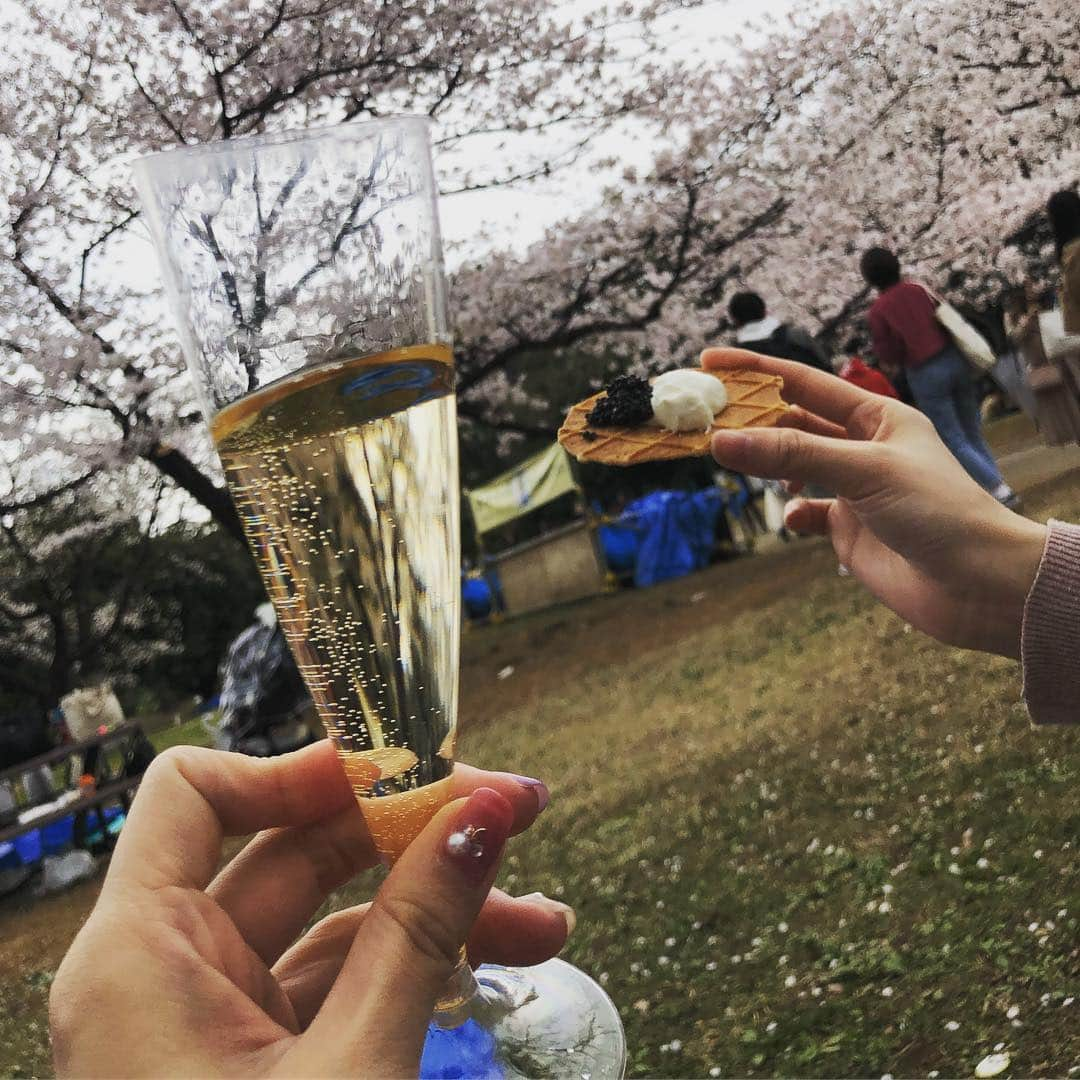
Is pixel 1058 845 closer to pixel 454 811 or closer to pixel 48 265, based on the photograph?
pixel 454 811

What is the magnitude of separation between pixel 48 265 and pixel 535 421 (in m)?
10.2

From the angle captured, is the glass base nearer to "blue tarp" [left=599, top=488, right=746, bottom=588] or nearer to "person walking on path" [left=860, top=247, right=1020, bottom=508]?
"person walking on path" [left=860, top=247, right=1020, bottom=508]

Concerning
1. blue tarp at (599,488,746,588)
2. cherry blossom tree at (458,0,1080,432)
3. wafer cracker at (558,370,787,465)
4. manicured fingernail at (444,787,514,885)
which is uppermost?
cherry blossom tree at (458,0,1080,432)

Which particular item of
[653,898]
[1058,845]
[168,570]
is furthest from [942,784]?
[168,570]

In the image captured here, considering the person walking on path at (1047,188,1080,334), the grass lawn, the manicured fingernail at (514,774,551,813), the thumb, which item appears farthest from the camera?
the person walking on path at (1047,188,1080,334)

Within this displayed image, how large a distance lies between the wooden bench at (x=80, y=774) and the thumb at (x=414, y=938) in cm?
605

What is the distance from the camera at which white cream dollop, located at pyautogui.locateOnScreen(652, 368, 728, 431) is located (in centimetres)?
182

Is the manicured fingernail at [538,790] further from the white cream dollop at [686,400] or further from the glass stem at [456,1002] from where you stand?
the white cream dollop at [686,400]

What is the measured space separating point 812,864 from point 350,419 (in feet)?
8.87

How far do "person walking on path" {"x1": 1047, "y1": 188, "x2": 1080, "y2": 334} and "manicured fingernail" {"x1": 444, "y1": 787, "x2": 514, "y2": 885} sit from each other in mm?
4608

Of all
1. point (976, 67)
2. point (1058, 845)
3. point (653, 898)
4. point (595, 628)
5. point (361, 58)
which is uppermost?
point (361, 58)

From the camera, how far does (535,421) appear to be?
16469mm

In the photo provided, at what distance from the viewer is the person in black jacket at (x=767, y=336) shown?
18.0 ft

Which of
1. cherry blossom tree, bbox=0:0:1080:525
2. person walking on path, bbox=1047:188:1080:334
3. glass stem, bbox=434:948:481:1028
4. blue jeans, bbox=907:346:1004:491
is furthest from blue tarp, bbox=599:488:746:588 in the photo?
glass stem, bbox=434:948:481:1028
